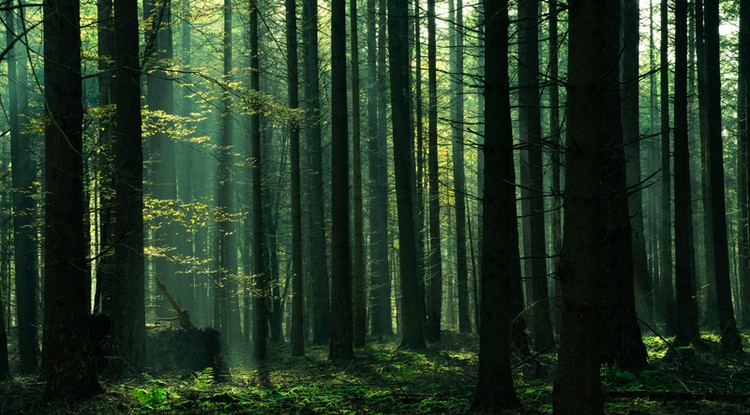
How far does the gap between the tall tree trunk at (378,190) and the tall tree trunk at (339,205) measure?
835 cm

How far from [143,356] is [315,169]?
1106 cm

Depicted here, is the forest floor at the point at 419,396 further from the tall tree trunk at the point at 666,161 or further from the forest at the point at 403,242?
the tall tree trunk at the point at 666,161

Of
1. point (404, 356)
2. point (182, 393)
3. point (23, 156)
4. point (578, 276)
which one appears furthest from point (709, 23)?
point (23, 156)

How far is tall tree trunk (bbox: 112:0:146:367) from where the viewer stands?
35.6 ft

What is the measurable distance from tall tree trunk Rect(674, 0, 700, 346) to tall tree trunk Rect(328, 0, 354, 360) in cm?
696

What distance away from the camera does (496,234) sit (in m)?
6.83

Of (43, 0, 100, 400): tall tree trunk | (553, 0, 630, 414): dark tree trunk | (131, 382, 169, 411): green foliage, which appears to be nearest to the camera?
(553, 0, 630, 414): dark tree trunk

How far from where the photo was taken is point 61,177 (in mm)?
7660

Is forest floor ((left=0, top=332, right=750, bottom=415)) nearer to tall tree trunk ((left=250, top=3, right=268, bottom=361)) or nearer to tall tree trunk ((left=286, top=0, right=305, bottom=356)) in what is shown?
tall tree trunk ((left=250, top=3, right=268, bottom=361))

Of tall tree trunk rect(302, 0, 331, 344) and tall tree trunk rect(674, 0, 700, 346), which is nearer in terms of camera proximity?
tall tree trunk rect(674, 0, 700, 346)

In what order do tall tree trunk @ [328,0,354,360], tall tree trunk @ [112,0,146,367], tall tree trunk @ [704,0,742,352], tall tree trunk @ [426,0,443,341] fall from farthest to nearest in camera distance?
1. tall tree trunk @ [426,0,443,341]
2. tall tree trunk @ [328,0,354,360]
3. tall tree trunk @ [704,0,742,352]
4. tall tree trunk @ [112,0,146,367]

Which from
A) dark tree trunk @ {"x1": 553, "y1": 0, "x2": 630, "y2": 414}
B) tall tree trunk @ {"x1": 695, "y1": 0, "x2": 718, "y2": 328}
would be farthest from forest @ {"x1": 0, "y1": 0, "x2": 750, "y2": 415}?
tall tree trunk @ {"x1": 695, "y1": 0, "x2": 718, "y2": 328}

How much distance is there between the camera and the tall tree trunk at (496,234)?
684 cm

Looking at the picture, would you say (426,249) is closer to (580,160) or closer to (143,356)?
(143,356)
